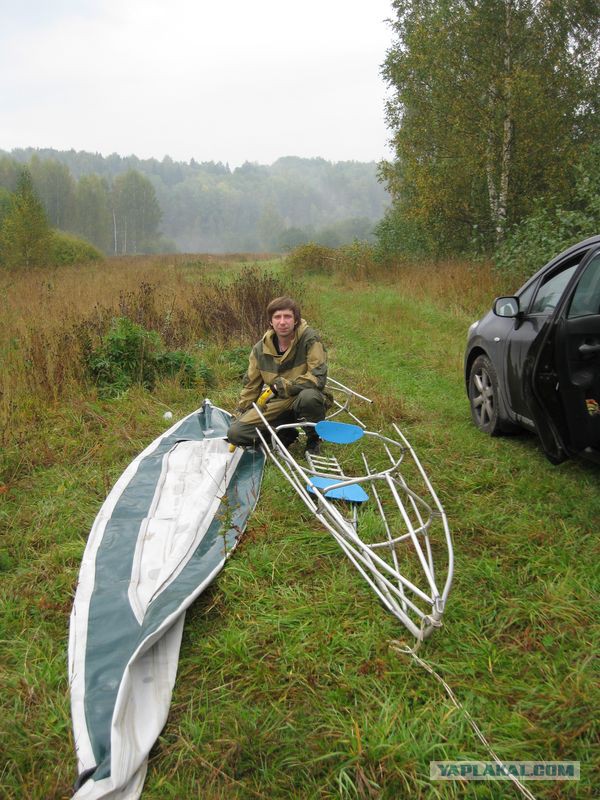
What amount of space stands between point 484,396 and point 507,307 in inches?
41.7

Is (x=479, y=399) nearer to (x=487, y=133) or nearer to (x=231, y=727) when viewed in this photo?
(x=231, y=727)

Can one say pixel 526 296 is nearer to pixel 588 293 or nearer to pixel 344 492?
pixel 588 293

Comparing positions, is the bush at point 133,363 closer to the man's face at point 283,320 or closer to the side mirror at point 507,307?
the man's face at point 283,320

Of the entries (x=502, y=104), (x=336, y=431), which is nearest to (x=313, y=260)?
(x=502, y=104)

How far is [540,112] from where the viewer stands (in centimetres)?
1238

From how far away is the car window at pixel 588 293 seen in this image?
3.26 meters

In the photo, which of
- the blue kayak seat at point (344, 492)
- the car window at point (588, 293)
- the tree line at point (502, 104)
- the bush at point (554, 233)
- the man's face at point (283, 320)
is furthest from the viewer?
the tree line at point (502, 104)

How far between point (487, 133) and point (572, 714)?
540 inches

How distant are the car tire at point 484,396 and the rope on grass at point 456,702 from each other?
9.13ft

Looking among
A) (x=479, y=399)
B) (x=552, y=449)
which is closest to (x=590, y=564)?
(x=552, y=449)

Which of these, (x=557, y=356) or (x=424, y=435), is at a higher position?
(x=557, y=356)

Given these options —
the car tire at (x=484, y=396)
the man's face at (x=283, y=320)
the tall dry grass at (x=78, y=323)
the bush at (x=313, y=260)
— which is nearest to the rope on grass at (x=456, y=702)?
the man's face at (x=283, y=320)

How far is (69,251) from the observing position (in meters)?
24.5

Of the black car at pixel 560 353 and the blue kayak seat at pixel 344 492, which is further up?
the black car at pixel 560 353
